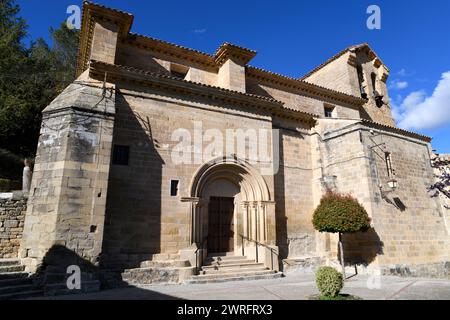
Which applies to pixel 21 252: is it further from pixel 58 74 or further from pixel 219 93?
Result: pixel 58 74

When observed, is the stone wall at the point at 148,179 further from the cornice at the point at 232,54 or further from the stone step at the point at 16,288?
the cornice at the point at 232,54

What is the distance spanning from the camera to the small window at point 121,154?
8875mm

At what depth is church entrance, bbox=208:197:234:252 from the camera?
34.6ft

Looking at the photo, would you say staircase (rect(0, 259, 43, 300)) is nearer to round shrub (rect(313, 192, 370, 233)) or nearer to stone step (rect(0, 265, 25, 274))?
stone step (rect(0, 265, 25, 274))

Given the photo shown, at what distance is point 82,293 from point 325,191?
31.2ft

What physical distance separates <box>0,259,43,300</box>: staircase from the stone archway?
16.7ft

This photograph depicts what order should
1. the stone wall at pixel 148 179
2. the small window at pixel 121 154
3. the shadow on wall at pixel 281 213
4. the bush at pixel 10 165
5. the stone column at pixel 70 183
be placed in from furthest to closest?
the bush at pixel 10 165 < the shadow on wall at pixel 281 213 < the small window at pixel 121 154 < the stone wall at pixel 148 179 < the stone column at pixel 70 183

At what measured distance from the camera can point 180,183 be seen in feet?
31.4

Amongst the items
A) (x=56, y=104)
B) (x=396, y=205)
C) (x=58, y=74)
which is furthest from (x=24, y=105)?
(x=396, y=205)

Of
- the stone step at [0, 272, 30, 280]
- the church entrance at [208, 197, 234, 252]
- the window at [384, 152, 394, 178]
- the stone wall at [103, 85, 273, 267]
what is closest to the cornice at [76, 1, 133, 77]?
the stone wall at [103, 85, 273, 267]

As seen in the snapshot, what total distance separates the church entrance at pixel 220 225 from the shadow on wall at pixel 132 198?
2334 mm

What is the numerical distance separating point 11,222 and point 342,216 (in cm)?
1024

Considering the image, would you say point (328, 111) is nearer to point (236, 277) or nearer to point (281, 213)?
point (281, 213)

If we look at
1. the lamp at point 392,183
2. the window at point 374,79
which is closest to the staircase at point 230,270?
the lamp at point 392,183
